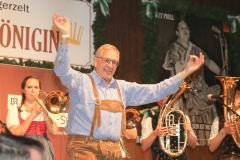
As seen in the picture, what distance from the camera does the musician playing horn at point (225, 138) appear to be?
516cm

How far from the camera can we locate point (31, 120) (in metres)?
4.25

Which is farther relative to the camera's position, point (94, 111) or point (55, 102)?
point (55, 102)

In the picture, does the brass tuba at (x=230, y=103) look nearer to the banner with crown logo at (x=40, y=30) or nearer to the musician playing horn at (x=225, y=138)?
the musician playing horn at (x=225, y=138)

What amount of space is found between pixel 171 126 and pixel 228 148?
0.77 meters

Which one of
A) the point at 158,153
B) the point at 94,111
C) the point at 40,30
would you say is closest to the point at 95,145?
the point at 94,111

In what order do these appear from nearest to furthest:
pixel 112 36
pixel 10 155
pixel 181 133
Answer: pixel 10 155
pixel 181 133
pixel 112 36

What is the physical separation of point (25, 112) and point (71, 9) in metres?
2.25

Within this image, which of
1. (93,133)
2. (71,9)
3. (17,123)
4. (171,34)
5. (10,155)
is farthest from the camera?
(171,34)

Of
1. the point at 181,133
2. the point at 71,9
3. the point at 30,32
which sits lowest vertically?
the point at 181,133

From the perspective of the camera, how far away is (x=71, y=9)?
6242 millimetres

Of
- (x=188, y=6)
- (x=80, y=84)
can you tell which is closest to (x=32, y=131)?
(x=80, y=84)

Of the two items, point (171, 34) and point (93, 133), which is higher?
point (171, 34)

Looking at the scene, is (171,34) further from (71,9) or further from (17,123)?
(17,123)

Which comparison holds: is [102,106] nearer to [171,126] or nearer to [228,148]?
[171,126]
